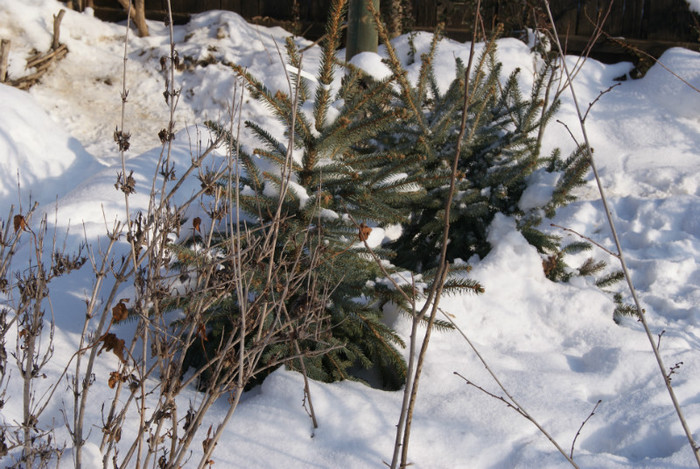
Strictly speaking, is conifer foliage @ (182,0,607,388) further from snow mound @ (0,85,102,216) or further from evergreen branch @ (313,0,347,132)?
snow mound @ (0,85,102,216)

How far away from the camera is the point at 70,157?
5332mm

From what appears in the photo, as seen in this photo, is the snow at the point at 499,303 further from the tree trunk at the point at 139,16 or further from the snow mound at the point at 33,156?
the tree trunk at the point at 139,16

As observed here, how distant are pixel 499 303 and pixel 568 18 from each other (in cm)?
505

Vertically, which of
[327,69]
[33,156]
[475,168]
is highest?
[327,69]

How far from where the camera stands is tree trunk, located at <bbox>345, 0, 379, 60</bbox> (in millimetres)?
6113

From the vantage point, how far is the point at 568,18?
743 cm

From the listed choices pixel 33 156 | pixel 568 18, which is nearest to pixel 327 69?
pixel 33 156

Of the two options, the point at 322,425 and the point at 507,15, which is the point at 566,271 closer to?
the point at 322,425

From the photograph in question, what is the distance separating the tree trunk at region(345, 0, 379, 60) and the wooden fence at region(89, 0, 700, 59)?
1.30m

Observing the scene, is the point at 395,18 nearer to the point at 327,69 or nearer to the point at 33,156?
the point at 33,156

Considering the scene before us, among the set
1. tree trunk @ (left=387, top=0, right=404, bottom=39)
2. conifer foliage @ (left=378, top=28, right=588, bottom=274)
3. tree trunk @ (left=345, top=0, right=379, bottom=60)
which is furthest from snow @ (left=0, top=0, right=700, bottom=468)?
tree trunk @ (left=345, top=0, right=379, bottom=60)

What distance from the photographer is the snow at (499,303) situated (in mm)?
2574

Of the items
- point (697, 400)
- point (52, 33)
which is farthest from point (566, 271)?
point (52, 33)

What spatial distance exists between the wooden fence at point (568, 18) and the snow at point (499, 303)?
1.54ft
